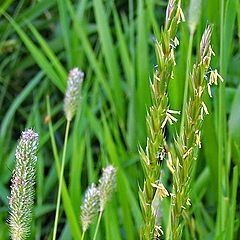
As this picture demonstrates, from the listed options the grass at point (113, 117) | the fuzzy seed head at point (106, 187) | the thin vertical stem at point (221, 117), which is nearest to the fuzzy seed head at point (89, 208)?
the fuzzy seed head at point (106, 187)

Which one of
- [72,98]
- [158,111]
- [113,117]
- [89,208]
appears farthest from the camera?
[113,117]

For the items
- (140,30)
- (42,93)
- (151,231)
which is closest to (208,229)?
(140,30)

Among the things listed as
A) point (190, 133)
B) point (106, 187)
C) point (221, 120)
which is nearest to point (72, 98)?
point (106, 187)

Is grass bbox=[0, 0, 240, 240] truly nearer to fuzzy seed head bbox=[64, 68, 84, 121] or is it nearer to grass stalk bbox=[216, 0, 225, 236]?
grass stalk bbox=[216, 0, 225, 236]

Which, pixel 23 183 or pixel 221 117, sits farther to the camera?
pixel 221 117

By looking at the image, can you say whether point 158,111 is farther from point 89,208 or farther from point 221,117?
point 221,117

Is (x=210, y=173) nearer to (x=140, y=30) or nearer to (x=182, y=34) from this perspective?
(x=182, y=34)
